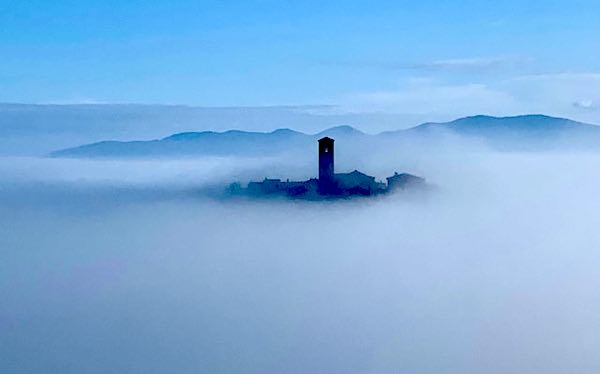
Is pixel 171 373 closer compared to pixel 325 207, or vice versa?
pixel 171 373

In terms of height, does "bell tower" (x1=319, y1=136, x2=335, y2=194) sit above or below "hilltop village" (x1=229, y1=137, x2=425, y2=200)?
above

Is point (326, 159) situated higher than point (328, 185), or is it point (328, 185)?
point (326, 159)

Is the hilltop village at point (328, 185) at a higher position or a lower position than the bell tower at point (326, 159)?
lower

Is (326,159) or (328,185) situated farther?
(328,185)

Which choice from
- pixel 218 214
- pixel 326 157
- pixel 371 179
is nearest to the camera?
pixel 326 157

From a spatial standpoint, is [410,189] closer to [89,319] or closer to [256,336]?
[256,336]

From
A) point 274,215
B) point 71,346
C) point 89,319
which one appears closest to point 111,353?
point 71,346

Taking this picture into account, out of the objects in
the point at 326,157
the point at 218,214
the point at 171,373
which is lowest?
the point at 171,373

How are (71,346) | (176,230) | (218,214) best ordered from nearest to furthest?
(71,346), (218,214), (176,230)
